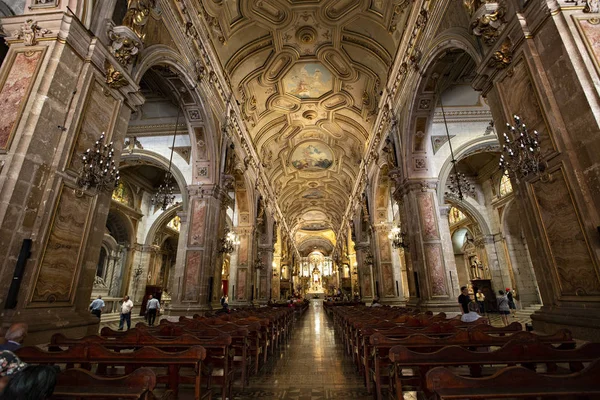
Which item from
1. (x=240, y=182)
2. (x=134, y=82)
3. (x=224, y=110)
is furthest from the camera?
(x=240, y=182)

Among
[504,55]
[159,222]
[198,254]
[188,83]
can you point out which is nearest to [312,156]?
[159,222]

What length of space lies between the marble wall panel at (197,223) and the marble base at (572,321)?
26.7ft

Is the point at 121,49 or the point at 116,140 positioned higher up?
the point at 121,49

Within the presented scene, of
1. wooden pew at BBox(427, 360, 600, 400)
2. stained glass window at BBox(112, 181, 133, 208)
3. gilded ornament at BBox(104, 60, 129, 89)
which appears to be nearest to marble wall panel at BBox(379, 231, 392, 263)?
gilded ornament at BBox(104, 60, 129, 89)

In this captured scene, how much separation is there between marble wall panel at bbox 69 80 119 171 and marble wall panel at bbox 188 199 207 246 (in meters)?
4.95

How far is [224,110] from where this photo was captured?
37.5ft

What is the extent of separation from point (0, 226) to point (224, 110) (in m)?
9.16

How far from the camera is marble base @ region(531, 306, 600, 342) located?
2980 millimetres

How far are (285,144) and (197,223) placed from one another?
11.3 metres

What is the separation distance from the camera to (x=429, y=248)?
8836 mm

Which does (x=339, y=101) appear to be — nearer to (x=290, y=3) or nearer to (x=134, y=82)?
(x=290, y=3)

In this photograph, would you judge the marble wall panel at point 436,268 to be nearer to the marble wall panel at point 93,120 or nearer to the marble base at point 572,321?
the marble base at point 572,321

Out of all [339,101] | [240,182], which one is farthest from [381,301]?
[339,101]

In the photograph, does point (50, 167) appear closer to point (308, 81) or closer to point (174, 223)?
point (308, 81)
